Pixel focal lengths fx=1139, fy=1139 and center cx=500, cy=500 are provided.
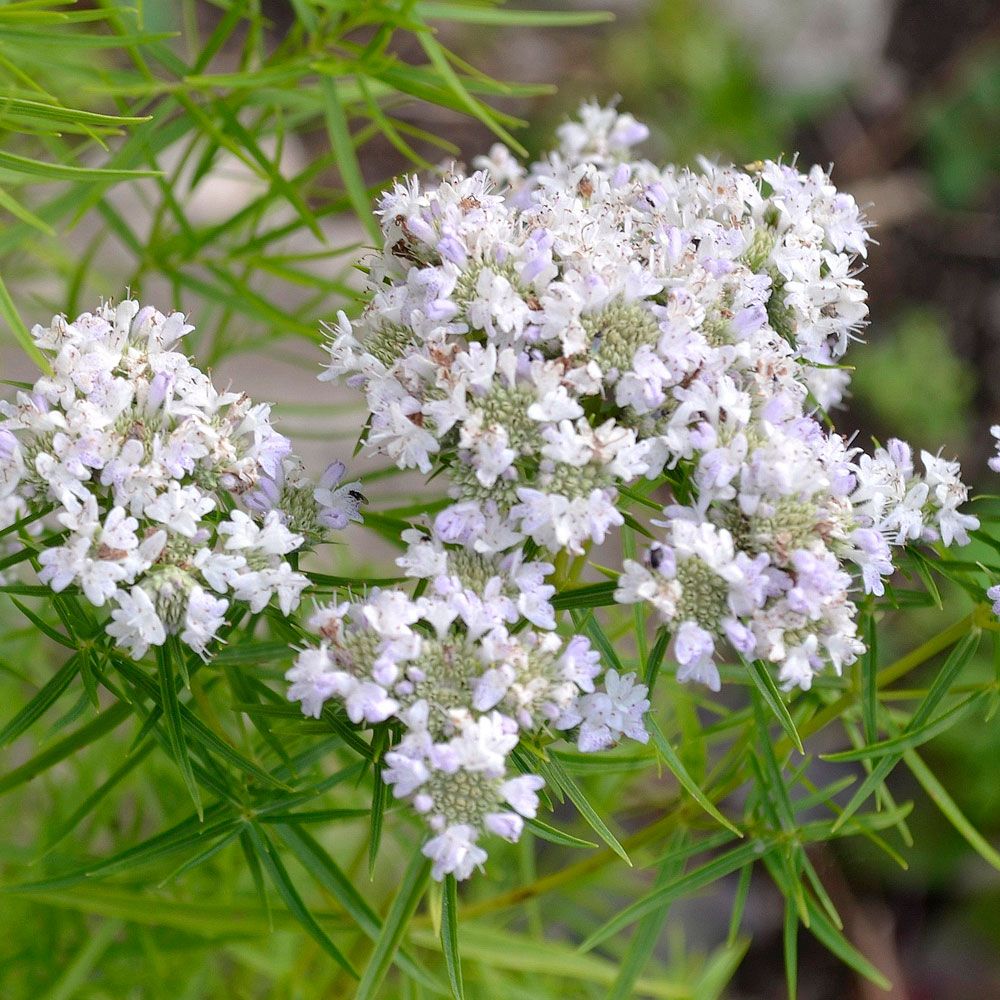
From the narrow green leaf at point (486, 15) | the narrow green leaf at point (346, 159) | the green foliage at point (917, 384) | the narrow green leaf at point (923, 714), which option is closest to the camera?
the narrow green leaf at point (923, 714)

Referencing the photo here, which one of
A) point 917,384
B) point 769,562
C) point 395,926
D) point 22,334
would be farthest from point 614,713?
point 917,384

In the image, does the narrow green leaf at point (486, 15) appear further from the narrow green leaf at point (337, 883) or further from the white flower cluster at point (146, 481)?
the narrow green leaf at point (337, 883)

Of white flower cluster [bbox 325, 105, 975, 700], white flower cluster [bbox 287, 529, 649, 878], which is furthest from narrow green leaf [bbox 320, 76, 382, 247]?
white flower cluster [bbox 287, 529, 649, 878]

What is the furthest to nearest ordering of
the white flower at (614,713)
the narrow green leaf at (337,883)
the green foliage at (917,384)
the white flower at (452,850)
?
the green foliage at (917,384), the narrow green leaf at (337,883), the white flower at (614,713), the white flower at (452,850)

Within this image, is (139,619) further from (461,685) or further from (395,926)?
(395,926)

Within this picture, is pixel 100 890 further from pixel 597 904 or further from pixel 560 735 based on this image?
pixel 597 904

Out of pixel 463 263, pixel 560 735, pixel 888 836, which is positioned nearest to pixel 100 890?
pixel 560 735

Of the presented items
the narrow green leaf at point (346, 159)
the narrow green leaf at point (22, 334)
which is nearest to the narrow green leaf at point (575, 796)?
the narrow green leaf at point (22, 334)
